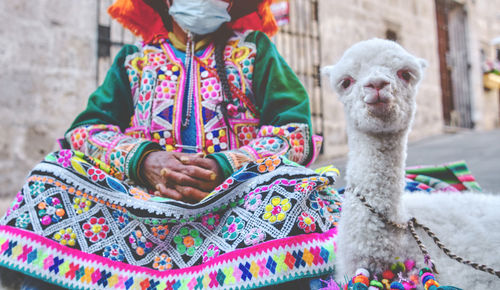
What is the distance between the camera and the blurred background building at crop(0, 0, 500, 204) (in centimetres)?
368

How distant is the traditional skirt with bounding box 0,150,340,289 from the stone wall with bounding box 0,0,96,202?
277 centimetres

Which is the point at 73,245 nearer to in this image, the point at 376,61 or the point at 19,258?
the point at 19,258

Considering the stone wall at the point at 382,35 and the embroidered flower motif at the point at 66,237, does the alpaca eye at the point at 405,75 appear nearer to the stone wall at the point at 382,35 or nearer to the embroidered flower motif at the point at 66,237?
the embroidered flower motif at the point at 66,237

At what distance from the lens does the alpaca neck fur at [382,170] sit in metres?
0.96

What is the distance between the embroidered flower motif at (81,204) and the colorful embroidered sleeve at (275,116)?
44 centimetres

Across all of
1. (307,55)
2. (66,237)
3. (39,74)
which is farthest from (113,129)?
(307,55)

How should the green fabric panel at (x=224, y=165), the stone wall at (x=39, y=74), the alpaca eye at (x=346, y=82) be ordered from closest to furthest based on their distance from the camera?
the alpaca eye at (x=346, y=82) < the green fabric panel at (x=224, y=165) < the stone wall at (x=39, y=74)

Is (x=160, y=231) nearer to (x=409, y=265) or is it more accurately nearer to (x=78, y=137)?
(x=78, y=137)

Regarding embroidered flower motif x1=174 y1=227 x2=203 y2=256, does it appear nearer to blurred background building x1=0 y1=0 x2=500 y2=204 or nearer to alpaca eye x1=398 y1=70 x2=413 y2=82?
alpaca eye x1=398 y1=70 x2=413 y2=82

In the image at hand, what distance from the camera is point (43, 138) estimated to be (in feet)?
12.6

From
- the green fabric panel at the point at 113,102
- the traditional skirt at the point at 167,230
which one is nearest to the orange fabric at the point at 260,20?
the green fabric panel at the point at 113,102

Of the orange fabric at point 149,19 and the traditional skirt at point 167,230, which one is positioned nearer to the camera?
the traditional skirt at point 167,230

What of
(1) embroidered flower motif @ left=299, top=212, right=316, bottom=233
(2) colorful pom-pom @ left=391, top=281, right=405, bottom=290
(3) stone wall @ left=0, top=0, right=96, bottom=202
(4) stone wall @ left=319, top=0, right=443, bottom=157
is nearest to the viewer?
(2) colorful pom-pom @ left=391, top=281, right=405, bottom=290

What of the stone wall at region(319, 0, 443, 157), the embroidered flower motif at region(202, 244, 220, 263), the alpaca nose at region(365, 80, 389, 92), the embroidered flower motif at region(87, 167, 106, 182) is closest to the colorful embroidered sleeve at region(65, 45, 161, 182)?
the embroidered flower motif at region(87, 167, 106, 182)
